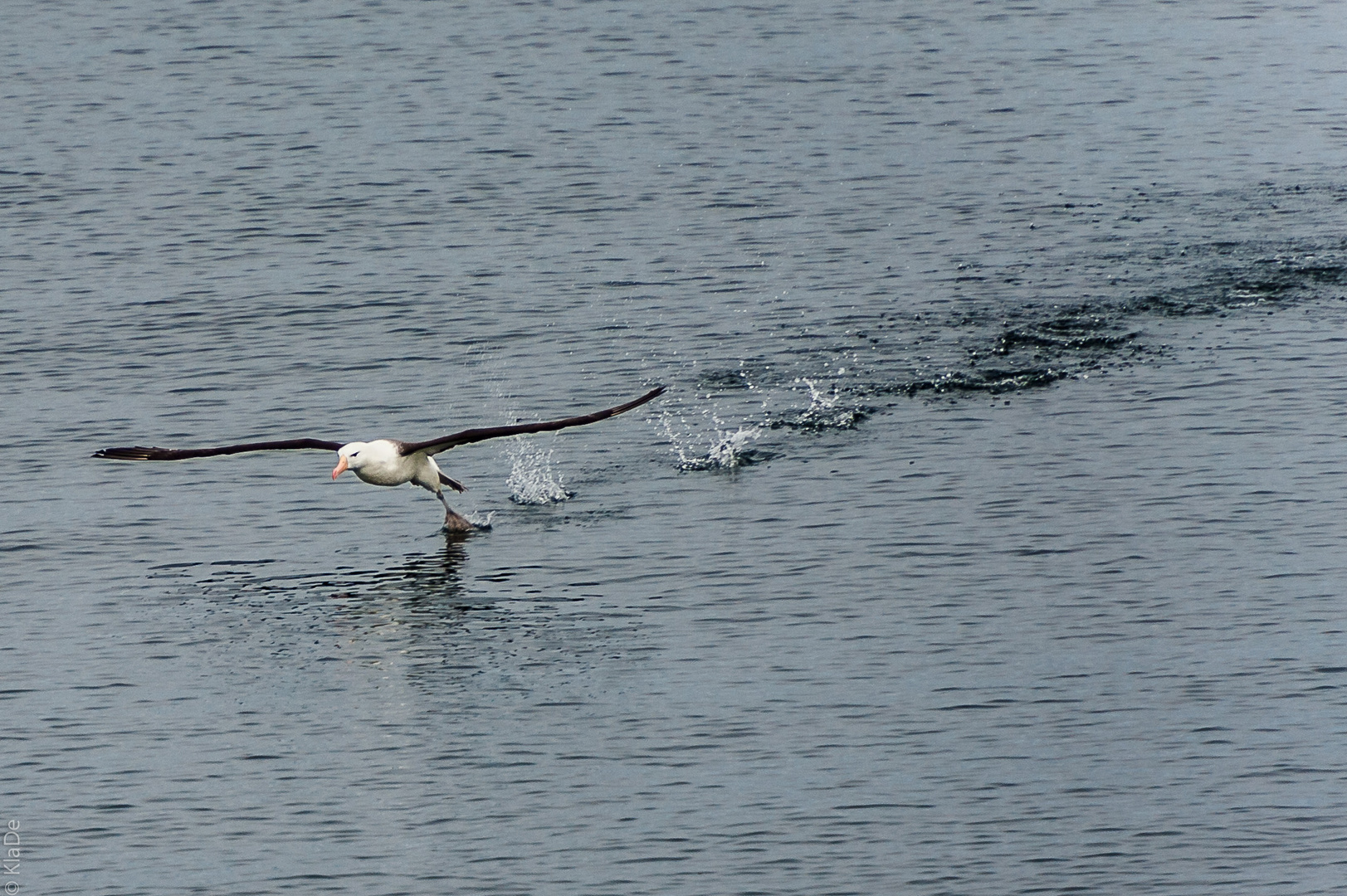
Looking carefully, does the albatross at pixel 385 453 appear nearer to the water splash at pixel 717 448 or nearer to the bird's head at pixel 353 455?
the bird's head at pixel 353 455

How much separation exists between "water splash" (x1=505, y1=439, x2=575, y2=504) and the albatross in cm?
196

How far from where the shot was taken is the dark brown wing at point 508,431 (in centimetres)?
Result: 2742

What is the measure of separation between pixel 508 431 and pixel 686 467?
6.30 metres

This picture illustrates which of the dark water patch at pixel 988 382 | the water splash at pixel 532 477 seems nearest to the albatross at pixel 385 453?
the water splash at pixel 532 477

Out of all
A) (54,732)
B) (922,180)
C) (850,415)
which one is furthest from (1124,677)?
(922,180)

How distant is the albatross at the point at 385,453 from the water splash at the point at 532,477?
1961 mm

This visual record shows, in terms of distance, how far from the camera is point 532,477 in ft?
114

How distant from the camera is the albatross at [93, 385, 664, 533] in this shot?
97.5 ft

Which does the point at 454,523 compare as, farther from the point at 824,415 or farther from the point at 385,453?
the point at 824,415

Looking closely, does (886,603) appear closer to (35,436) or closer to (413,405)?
(413,405)

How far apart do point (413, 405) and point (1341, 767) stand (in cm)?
1910

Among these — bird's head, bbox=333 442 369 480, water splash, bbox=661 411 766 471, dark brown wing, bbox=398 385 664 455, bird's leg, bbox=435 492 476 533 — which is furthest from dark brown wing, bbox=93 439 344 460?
water splash, bbox=661 411 766 471

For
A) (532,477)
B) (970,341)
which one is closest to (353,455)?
(532,477)

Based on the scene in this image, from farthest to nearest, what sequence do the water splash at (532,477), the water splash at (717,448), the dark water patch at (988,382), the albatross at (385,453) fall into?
the dark water patch at (988,382)
the water splash at (717,448)
the water splash at (532,477)
the albatross at (385,453)
